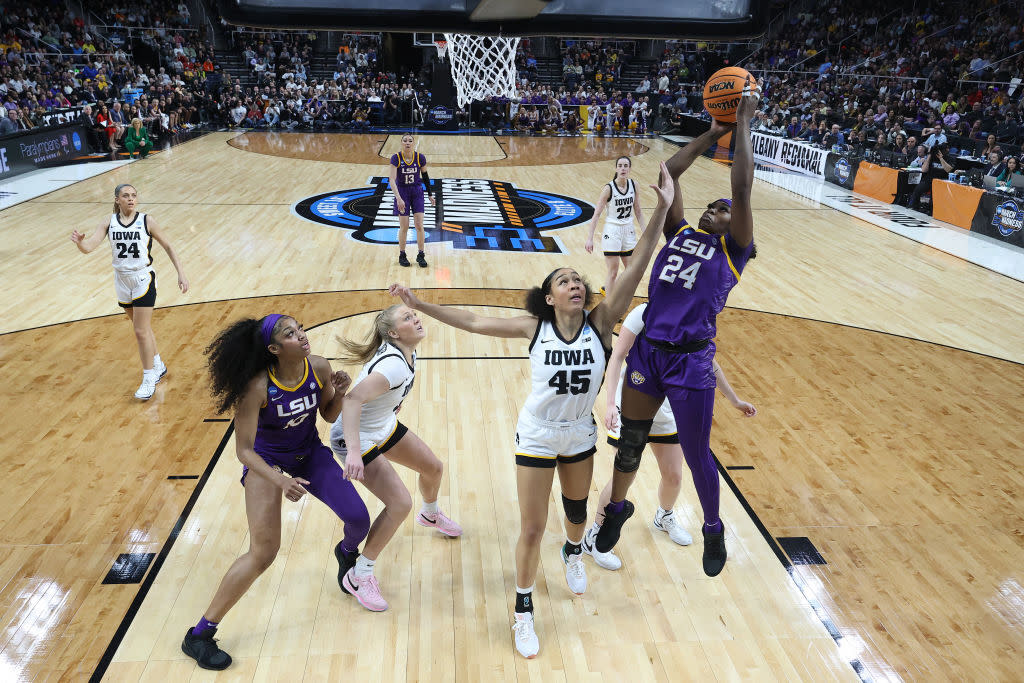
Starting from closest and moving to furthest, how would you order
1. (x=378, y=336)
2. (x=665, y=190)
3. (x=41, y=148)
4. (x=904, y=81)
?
(x=665, y=190)
(x=378, y=336)
(x=41, y=148)
(x=904, y=81)

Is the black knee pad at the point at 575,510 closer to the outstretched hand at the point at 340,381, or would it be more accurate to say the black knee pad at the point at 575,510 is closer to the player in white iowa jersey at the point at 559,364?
the player in white iowa jersey at the point at 559,364

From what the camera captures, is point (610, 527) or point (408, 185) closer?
point (610, 527)

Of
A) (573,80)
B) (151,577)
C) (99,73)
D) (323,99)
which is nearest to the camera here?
(151,577)

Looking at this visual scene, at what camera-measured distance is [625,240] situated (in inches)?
324

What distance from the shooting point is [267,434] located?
11.2 ft

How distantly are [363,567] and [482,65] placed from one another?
486cm

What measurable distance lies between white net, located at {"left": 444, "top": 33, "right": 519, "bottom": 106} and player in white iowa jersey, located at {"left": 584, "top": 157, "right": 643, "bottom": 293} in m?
1.43

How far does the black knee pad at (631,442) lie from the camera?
3723 millimetres

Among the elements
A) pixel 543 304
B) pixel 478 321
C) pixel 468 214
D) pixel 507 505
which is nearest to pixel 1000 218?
pixel 468 214

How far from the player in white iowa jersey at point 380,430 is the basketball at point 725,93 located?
168 cm

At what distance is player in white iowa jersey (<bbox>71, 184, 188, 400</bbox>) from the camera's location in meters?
5.95

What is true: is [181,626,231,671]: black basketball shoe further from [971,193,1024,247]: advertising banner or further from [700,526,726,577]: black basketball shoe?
[971,193,1024,247]: advertising banner

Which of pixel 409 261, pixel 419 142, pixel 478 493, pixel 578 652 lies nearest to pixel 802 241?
pixel 409 261

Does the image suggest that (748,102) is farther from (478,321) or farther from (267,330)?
(267,330)
